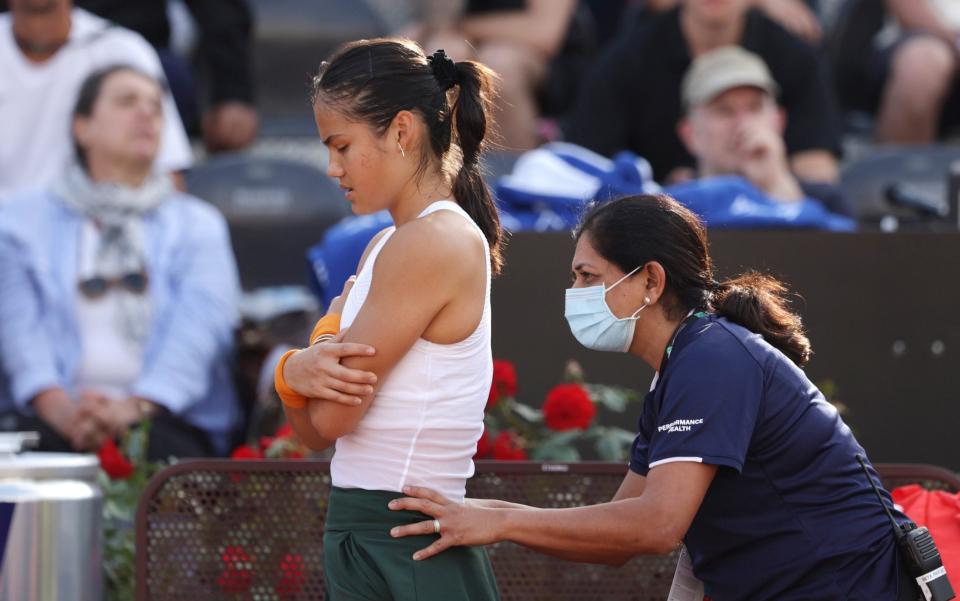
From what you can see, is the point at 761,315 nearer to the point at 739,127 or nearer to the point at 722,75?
the point at 739,127

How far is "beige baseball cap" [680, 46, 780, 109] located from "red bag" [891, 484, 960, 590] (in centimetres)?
268

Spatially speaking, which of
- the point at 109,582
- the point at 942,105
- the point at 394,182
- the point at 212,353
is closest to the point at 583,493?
the point at 394,182

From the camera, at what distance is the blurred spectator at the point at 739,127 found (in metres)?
5.14

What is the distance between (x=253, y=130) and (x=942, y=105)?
3.11m

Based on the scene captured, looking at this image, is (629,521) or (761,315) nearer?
(629,521)

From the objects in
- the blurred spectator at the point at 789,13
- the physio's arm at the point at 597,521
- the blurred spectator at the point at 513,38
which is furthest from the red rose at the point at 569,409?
the blurred spectator at the point at 789,13

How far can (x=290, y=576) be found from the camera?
305 centimetres

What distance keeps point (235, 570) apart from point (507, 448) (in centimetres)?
72

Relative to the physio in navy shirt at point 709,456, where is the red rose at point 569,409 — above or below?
below

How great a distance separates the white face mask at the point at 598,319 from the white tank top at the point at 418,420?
0.82 ft

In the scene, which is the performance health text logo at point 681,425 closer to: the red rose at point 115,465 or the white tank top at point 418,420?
the white tank top at point 418,420

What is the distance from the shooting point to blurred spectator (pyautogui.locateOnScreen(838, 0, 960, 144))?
262 inches

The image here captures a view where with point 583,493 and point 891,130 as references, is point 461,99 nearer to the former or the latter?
point 583,493


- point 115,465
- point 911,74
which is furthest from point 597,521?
point 911,74
